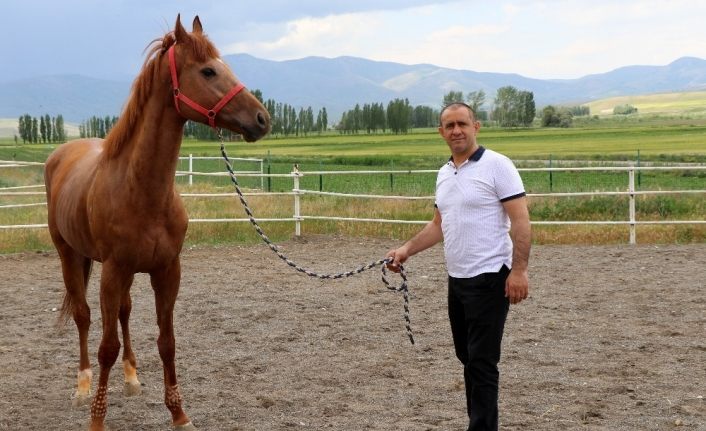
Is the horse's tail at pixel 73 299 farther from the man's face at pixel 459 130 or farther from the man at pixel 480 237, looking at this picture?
the man's face at pixel 459 130

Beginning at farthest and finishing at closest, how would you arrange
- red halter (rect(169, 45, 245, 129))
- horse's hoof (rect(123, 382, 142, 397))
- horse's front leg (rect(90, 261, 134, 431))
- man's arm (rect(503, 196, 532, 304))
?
horse's hoof (rect(123, 382, 142, 397))
horse's front leg (rect(90, 261, 134, 431))
red halter (rect(169, 45, 245, 129))
man's arm (rect(503, 196, 532, 304))

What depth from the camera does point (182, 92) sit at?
3.74 metres

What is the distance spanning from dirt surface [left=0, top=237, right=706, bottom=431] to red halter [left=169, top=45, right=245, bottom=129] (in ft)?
Result: 5.35

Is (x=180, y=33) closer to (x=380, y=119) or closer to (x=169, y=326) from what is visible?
(x=169, y=326)

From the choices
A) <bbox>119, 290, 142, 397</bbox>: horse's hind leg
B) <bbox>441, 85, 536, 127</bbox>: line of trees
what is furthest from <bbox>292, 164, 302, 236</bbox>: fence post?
<bbox>441, 85, 536, 127</bbox>: line of trees

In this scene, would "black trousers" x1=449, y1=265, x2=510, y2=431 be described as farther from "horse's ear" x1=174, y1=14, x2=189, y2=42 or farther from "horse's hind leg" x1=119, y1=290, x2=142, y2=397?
"horse's hind leg" x1=119, y1=290, x2=142, y2=397

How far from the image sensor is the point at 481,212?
329 cm

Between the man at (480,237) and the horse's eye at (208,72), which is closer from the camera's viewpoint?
the man at (480,237)

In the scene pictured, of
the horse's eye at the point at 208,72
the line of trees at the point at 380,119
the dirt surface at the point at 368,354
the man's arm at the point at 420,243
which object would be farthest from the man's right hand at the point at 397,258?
the line of trees at the point at 380,119

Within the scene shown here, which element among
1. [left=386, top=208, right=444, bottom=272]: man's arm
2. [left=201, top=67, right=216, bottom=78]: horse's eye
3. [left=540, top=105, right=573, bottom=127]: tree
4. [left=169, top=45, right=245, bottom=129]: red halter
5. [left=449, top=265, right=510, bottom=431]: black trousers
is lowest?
[left=449, top=265, right=510, bottom=431]: black trousers

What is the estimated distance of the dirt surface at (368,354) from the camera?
13.9 feet

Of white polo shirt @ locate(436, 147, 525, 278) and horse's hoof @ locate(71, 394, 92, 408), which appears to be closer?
white polo shirt @ locate(436, 147, 525, 278)

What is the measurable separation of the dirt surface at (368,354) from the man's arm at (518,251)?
1.07 metres

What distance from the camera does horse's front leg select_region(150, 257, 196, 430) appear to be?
4070mm
